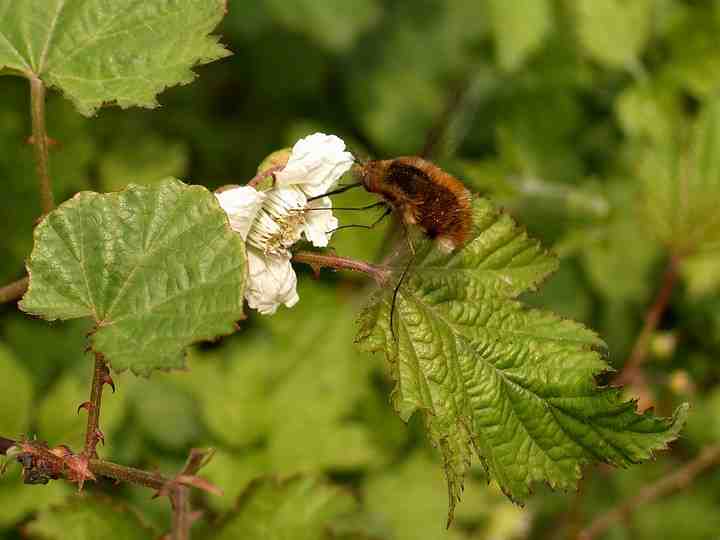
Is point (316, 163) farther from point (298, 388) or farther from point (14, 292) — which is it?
point (298, 388)

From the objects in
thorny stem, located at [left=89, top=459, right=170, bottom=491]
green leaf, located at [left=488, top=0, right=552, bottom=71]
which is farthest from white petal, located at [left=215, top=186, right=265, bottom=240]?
green leaf, located at [left=488, top=0, right=552, bottom=71]

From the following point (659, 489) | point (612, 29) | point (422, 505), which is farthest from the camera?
point (612, 29)

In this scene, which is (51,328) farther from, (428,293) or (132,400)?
(428,293)

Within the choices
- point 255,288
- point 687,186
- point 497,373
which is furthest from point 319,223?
point 687,186

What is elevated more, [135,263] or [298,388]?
[135,263]

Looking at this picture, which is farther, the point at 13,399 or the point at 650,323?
the point at 650,323

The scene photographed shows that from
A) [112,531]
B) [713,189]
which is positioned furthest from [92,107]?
[713,189]

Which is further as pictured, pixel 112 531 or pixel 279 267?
pixel 112 531
